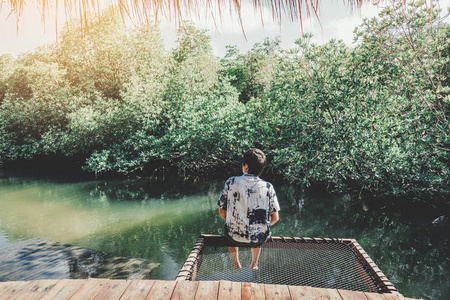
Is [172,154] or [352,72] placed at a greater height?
[352,72]

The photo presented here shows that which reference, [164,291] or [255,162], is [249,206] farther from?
[164,291]

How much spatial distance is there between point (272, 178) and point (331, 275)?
8.82 m

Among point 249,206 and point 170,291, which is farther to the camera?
point 249,206

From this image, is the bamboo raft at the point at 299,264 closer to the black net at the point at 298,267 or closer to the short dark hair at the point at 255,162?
the black net at the point at 298,267

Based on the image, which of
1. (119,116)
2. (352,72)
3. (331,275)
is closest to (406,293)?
(331,275)

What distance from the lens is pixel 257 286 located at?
210 cm

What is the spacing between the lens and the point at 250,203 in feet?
8.93

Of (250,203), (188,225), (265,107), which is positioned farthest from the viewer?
(265,107)

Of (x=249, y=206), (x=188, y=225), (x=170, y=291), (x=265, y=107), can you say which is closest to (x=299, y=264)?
(x=249, y=206)

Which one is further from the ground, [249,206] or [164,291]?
[249,206]

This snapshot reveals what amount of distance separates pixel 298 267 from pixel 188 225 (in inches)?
173

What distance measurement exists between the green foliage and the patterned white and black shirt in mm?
1563

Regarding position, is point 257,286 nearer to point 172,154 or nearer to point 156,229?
point 156,229

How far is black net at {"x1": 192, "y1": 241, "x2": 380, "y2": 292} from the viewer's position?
10.9 feet
